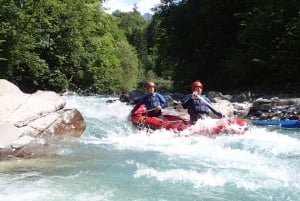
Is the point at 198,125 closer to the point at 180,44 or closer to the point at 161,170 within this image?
the point at 161,170

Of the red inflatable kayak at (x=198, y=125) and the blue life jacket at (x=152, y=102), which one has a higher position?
the blue life jacket at (x=152, y=102)

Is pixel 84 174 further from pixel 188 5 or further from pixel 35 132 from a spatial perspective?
pixel 188 5

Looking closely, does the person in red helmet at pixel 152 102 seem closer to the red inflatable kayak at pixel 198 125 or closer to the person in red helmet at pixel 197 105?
the red inflatable kayak at pixel 198 125

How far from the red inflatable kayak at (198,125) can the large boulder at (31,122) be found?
65.6 inches

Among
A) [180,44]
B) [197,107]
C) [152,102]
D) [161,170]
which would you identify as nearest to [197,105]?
[197,107]

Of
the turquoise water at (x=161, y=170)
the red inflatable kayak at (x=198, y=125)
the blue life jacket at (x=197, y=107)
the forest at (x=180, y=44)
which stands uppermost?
the forest at (x=180, y=44)

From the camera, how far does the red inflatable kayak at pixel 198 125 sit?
1009 centimetres

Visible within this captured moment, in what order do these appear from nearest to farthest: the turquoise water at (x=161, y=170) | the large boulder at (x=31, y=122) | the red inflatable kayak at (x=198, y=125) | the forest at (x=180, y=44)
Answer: the turquoise water at (x=161, y=170)
the large boulder at (x=31, y=122)
the red inflatable kayak at (x=198, y=125)
the forest at (x=180, y=44)

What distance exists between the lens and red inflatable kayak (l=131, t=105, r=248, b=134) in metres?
10.1

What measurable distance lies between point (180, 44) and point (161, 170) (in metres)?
23.8

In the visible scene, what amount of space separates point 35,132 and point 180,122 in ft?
12.4

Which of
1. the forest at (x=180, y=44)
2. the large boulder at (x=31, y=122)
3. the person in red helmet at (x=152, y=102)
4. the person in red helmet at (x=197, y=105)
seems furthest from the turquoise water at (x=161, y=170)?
the forest at (x=180, y=44)

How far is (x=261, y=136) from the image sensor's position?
10.6 metres

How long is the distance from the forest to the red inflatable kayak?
37.3 feet
